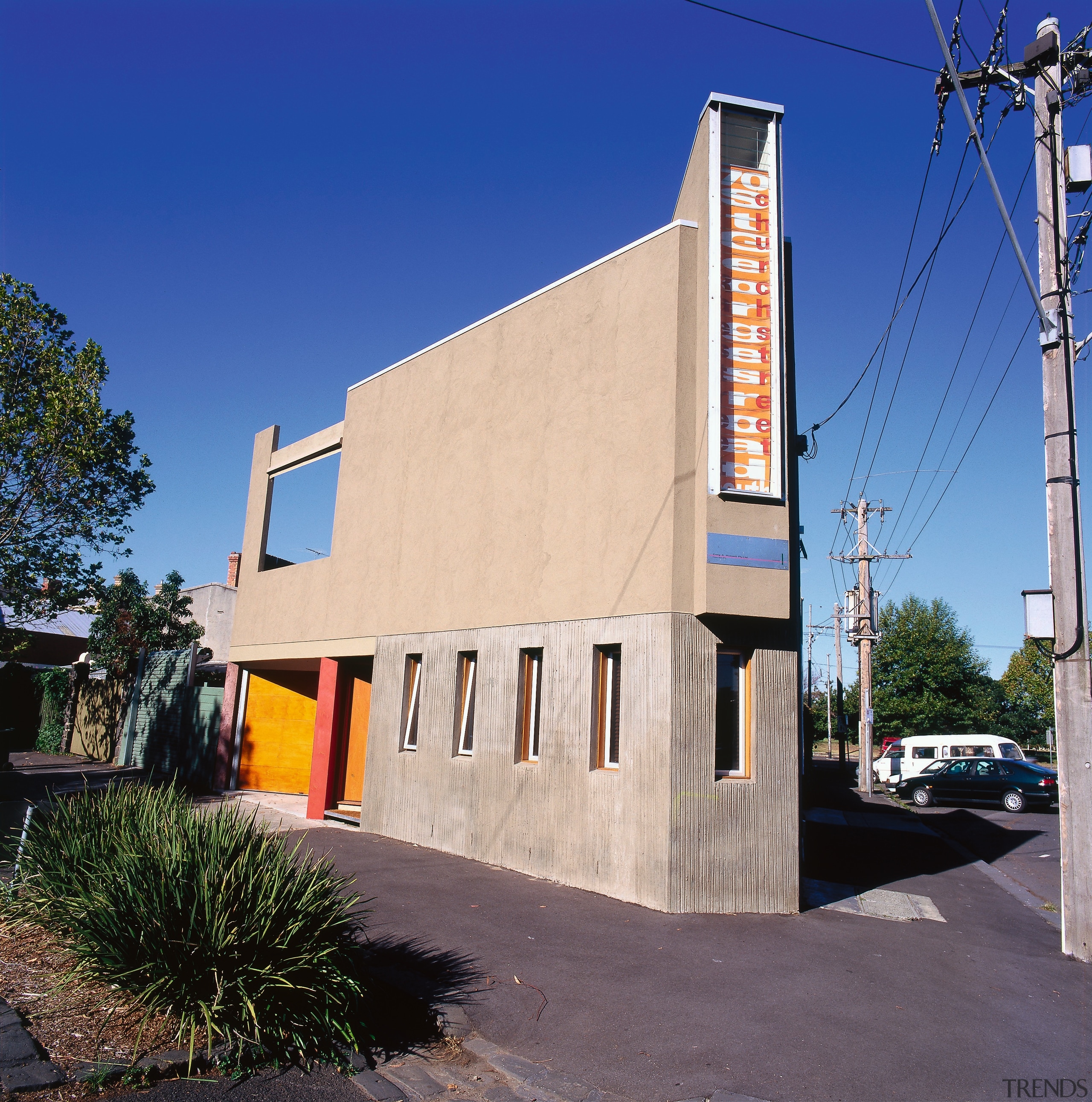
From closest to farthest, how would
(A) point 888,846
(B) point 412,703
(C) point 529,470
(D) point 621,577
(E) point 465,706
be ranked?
(D) point 621,577 < (C) point 529,470 < (E) point 465,706 < (B) point 412,703 < (A) point 888,846

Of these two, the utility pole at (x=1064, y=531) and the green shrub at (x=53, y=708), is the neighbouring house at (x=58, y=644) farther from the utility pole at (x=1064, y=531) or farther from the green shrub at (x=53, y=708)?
the utility pole at (x=1064, y=531)

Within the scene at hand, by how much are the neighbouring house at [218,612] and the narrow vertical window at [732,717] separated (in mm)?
31924

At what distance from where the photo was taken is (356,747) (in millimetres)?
16547

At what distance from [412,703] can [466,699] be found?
4.98ft

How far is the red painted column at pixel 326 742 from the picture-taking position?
50.5ft

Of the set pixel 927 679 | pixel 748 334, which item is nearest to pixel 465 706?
pixel 748 334

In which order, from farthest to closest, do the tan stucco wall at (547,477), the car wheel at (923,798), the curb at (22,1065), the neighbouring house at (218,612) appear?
the neighbouring house at (218,612) < the car wheel at (923,798) < the tan stucco wall at (547,477) < the curb at (22,1065)

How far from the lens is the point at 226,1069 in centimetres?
456

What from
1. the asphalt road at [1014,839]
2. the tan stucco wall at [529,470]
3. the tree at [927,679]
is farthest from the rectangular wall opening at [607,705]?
the tree at [927,679]

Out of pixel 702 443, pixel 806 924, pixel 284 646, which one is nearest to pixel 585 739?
pixel 806 924

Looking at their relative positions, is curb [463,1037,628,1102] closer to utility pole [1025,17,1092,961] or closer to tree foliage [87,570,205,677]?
utility pole [1025,17,1092,961]

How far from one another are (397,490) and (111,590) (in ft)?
51.8

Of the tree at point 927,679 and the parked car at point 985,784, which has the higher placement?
the tree at point 927,679

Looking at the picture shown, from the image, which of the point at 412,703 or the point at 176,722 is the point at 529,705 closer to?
the point at 412,703
